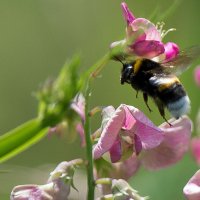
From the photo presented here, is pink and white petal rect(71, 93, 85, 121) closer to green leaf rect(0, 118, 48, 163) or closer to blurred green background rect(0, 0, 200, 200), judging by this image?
green leaf rect(0, 118, 48, 163)

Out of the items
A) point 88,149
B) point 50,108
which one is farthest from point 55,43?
point 50,108

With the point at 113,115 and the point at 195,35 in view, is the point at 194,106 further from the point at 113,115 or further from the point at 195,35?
the point at 113,115

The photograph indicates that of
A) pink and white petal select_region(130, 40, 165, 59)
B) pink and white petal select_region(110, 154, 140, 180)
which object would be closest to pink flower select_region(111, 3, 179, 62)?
pink and white petal select_region(130, 40, 165, 59)

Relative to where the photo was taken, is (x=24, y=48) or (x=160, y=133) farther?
(x=24, y=48)

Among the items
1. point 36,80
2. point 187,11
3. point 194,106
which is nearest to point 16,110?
point 36,80

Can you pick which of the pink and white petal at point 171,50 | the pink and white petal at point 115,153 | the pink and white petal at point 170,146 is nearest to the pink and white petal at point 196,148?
the pink and white petal at point 170,146

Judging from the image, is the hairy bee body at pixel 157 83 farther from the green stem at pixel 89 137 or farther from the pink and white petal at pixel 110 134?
the green stem at pixel 89 137
